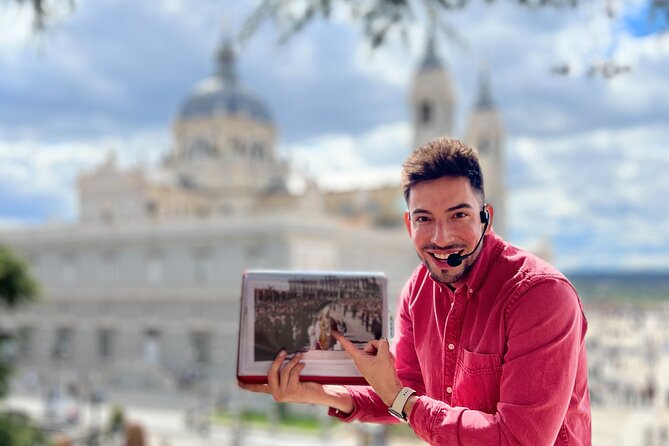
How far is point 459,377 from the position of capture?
237cm

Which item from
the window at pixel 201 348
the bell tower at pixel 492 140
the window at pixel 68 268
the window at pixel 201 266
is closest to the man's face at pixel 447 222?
the window at pixel 201 348

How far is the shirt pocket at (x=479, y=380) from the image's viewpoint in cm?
226

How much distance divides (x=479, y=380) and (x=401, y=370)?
1.93 ft

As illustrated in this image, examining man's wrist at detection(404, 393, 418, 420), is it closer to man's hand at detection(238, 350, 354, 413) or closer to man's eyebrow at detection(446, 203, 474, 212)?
man's hand at detection(238, 350, 354, 413)

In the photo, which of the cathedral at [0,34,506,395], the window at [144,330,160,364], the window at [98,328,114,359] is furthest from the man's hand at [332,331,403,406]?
the window at [98,328,114,359]

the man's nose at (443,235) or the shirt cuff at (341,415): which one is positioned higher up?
the man's nose at (443,235)

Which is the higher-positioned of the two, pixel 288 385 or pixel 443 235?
pixel 443 235

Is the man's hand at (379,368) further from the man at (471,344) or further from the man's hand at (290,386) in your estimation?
the man's hand at (290,386)

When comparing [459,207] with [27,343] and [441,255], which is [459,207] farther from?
[27,343]

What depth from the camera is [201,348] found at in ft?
107

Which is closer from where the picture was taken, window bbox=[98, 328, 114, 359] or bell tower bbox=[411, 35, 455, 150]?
window bbox=[98, 328, 114, 359]

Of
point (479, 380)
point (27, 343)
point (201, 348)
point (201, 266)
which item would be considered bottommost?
point (27, 343)

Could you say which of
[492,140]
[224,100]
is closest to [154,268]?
[224,100]

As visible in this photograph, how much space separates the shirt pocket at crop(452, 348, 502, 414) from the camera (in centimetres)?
226
